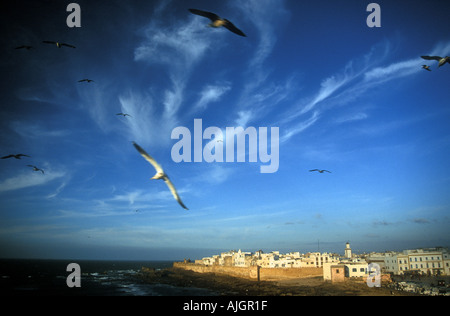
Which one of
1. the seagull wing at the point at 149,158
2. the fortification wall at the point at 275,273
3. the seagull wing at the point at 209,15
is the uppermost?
the seagull wing at the point at 209,15

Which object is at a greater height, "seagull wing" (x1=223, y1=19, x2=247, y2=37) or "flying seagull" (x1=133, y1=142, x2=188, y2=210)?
"seagull wing" (x1=223, y1=19, x2=247, y2=37)

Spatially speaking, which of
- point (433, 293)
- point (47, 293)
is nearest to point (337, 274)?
point (433, 293)

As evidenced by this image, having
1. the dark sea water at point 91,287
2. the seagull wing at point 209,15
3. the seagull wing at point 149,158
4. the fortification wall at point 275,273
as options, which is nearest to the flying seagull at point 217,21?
the seagull wing at point 209,15

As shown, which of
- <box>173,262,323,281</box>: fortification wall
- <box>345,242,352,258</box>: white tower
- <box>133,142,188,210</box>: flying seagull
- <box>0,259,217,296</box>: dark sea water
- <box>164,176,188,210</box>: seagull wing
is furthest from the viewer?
<box>345,242,352,258</box>: white tower

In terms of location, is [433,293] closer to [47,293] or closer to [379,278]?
[379,278]

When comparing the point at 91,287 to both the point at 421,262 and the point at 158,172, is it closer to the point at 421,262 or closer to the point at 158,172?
the point at 158,172

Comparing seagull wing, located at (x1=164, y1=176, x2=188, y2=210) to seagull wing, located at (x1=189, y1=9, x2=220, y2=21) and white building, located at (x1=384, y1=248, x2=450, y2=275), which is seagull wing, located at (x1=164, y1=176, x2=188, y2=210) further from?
white building, located at (x1=384, y1=248, x2=450, y2=275)

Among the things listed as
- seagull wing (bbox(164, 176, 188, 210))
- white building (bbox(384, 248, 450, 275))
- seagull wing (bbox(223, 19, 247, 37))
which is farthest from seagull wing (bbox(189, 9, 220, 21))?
white building (bbox(384, 248, 450, 275))

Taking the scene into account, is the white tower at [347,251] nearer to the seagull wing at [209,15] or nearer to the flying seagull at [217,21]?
the flying seagull at [217,21]

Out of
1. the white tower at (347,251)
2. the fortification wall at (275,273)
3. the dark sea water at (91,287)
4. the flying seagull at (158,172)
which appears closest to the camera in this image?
the flying seagull at (158,172)

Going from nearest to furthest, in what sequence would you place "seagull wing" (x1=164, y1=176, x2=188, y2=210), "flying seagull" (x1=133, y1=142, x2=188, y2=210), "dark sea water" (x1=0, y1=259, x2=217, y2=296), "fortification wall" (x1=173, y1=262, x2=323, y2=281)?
"seagull wing" (x1=164, y1=176, x2=188, y2=210) < "flying seagull" (x1=133, y1=142, x2=188, y2=210) < "dark sea water" (x1=0, y1=259, x2=217, y2=296) < "fortification wall" (x1=173, y1=262, x2=323, y2=281)

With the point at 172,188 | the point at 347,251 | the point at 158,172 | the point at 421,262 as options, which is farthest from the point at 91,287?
the point at 421,262
